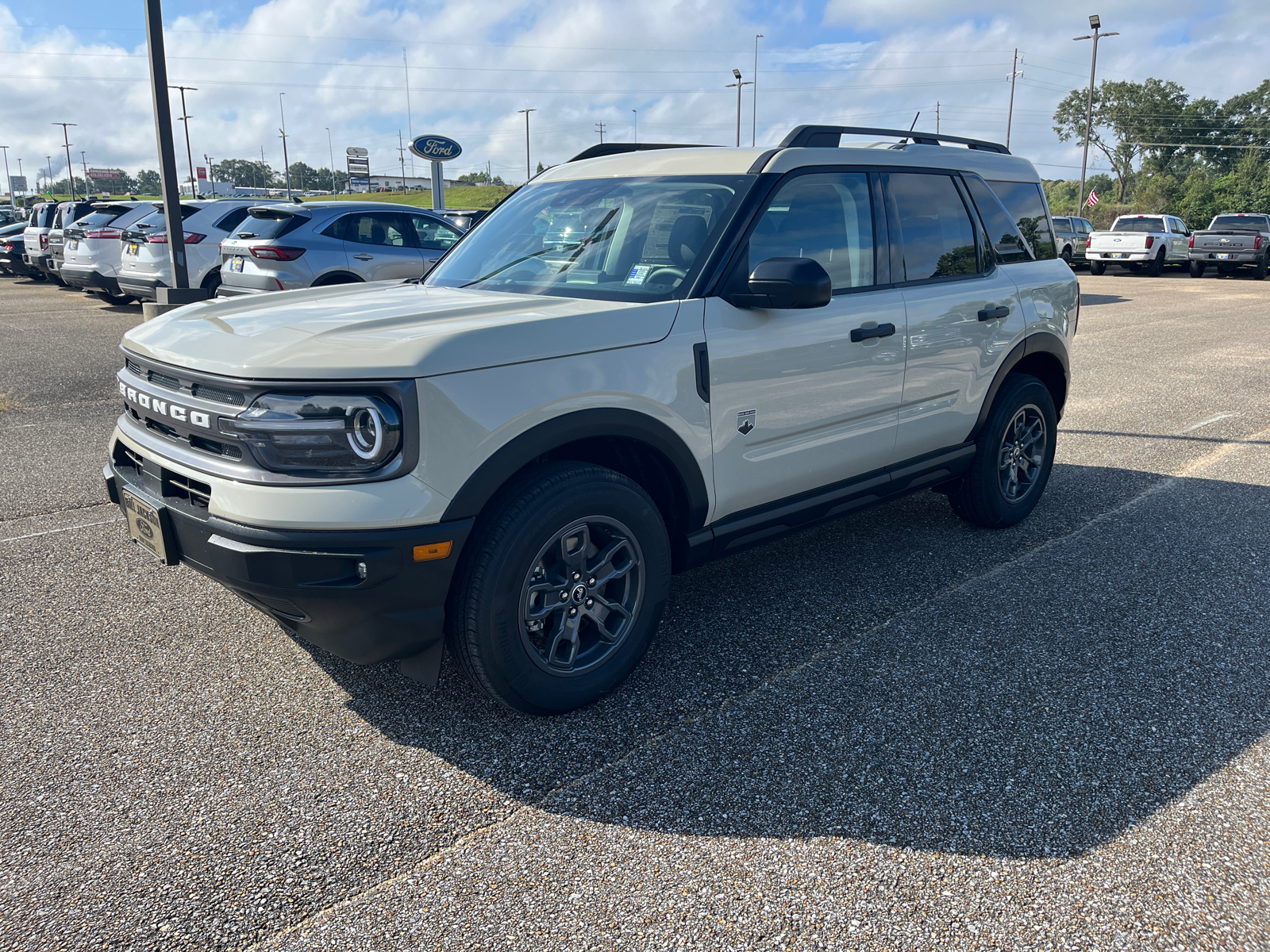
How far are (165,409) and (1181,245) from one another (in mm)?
31877

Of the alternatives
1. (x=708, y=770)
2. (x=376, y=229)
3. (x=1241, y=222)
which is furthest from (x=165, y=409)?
(x=1241, y=222)

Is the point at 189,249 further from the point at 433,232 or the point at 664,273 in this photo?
the point at 664,273

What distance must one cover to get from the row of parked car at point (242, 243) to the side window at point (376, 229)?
0.04 feet

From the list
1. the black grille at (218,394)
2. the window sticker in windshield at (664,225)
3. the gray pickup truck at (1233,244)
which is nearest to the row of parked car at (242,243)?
the window sticker in windshield at (664,225)

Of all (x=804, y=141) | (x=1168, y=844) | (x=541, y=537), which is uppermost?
(x=804, y=141)

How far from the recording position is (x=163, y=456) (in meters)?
3.04

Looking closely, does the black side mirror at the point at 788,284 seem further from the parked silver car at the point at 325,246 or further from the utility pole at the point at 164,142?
the utility pole at the point at 164,142

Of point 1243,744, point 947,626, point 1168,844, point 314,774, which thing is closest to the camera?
point 1168,844

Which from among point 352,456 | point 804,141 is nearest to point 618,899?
point 352,456

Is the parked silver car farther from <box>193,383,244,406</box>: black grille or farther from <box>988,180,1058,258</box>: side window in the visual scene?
<box>193,383,244,406</box>: black grille

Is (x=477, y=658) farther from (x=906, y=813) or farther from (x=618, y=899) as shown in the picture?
(x=906, y=813)

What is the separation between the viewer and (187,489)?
293cm

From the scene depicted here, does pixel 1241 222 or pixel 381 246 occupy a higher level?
pixel 1241 222

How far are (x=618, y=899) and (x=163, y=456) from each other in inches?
77.2
